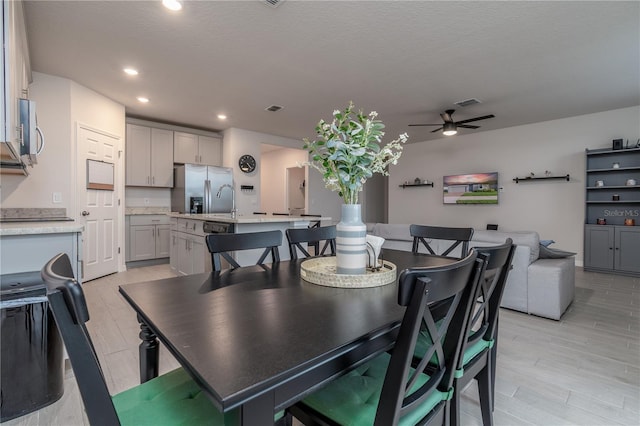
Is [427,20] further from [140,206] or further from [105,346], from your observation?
[140,206]

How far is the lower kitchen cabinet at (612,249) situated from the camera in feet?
15.2

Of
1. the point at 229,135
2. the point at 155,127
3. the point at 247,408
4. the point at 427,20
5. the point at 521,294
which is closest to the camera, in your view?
the point at 247,408

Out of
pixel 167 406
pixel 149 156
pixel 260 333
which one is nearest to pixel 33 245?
pixel 167 406

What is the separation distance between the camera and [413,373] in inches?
36.0

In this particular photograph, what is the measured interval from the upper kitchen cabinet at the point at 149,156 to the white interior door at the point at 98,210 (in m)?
0.72

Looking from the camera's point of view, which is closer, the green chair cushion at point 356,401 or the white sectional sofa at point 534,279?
the green chair cushion at point 356,401

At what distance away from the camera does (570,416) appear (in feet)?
5.14

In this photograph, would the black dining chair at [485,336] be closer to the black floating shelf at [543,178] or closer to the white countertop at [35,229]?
the white countertop at [35,229]

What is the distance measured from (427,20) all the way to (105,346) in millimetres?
3713

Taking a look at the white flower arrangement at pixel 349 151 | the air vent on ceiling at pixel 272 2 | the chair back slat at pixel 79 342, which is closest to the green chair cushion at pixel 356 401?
the chair back slat at pixel 79 342

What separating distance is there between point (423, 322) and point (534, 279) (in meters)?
2.72

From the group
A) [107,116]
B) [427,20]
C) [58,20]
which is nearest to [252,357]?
[427,20]

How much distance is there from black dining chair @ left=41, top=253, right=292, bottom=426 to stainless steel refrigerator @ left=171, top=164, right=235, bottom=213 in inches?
183

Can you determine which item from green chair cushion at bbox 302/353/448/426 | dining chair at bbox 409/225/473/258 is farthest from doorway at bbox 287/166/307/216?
green chair cushion at bbox 302/353/448/426
